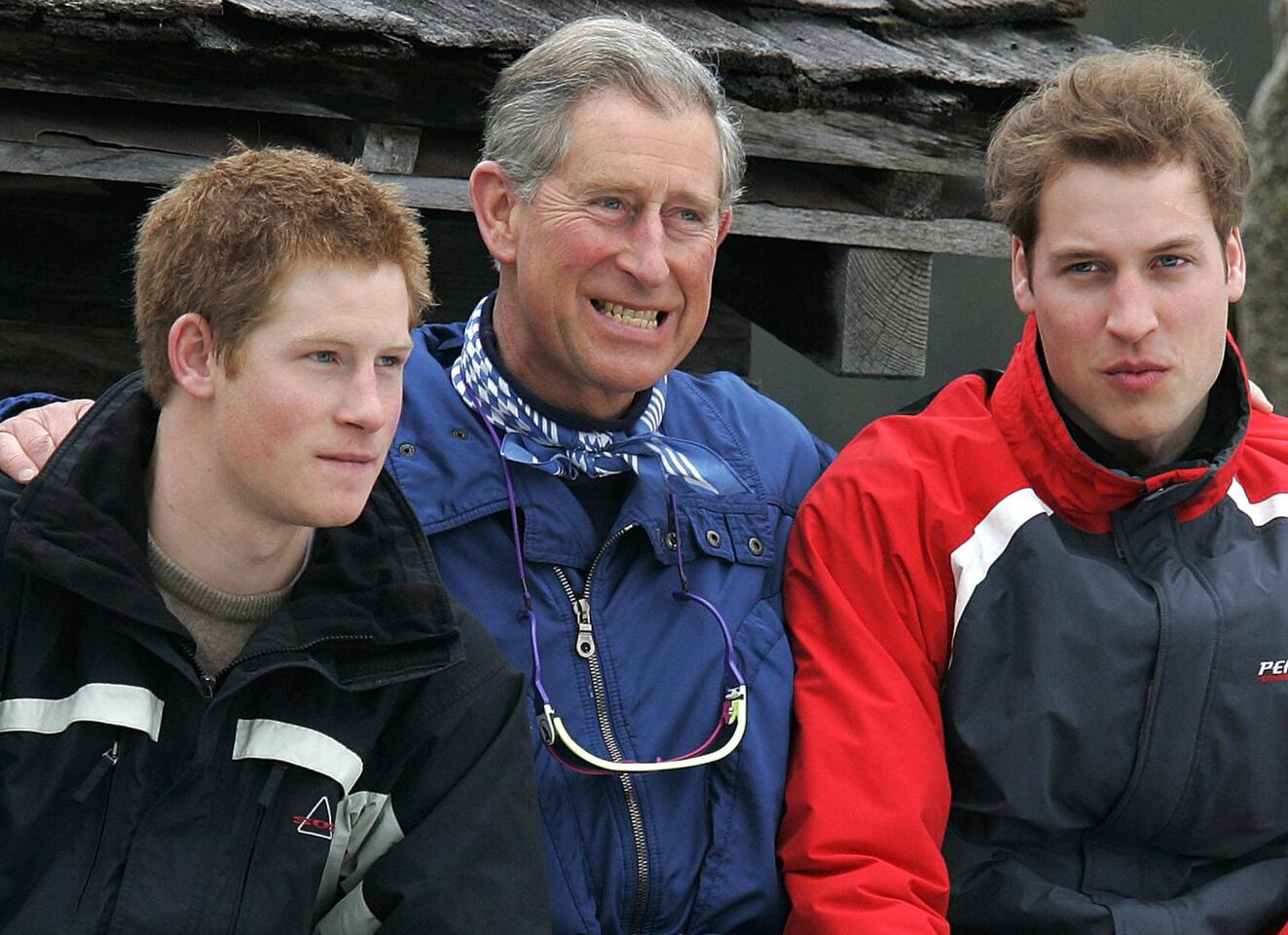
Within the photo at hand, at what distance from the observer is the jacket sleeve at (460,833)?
7.71 ft

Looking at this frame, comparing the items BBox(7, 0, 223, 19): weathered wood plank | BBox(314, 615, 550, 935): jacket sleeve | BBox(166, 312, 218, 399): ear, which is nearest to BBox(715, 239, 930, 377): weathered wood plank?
BBox(7, 0, 223, 19): weathered wood plank

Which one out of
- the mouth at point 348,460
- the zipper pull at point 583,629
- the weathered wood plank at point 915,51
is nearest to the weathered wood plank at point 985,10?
the weathered wood plank at point 915,51

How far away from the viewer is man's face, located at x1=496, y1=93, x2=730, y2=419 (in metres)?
2.73

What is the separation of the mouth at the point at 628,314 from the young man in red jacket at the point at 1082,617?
42 cm

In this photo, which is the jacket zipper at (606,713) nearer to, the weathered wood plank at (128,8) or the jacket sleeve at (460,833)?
the jacket sleeve at (460,833)

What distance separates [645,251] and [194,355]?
2.47ft

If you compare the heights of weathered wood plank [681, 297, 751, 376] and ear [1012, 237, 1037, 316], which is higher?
ear [1012, 237, 1037, 316]

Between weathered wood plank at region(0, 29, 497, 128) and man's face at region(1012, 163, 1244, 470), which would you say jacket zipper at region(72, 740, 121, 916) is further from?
man's face at region(1012, 163, 1244, 470)

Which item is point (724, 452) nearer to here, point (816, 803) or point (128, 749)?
point (816, 803)

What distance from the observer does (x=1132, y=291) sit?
274cm

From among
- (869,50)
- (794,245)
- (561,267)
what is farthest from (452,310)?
(561,267)

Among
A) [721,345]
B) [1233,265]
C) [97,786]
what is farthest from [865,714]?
[721,345]

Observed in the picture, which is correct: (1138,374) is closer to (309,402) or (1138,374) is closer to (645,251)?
(645,251)

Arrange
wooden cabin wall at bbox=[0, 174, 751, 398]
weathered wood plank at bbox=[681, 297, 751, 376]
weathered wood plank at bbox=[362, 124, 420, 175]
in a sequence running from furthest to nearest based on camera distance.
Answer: weathered wood plank at bbox=[681, 297, 751, 376], wooden cabin wall at bbox=[0, 174, 751, 398], weathered wood plank at bbox=[362, 124, 420, 175]
